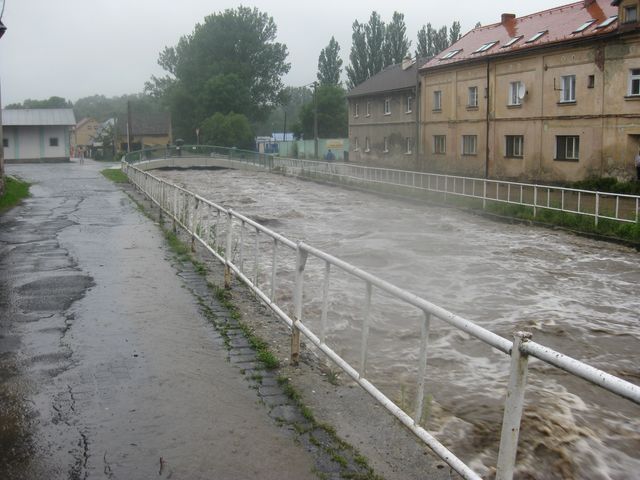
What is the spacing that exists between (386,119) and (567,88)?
20549mm

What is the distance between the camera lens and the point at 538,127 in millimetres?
34531

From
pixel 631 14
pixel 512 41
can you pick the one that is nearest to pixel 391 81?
pixel 512 41

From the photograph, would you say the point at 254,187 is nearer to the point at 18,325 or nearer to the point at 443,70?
the point at 443,70

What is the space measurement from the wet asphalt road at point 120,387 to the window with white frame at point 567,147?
25291 mm

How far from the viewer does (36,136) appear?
6241cm

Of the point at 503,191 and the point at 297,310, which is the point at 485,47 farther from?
the point at 297,310

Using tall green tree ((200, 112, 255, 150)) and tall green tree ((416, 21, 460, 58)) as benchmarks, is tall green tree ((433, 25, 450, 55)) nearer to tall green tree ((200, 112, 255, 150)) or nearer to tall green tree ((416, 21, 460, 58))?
tall green tree ((416, 21, 460, 58))

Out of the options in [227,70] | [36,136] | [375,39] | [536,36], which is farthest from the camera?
[227,70]

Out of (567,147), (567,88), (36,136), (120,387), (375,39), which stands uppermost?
(375,39)

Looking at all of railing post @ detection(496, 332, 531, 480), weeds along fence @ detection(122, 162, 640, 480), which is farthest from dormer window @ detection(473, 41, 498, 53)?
railing post @ detection(496, 332, 531, 480)

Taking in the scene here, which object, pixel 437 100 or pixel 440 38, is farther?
pixel 440 38

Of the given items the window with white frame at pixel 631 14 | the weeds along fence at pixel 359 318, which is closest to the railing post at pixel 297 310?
the weeds along fence at pixel 359 318

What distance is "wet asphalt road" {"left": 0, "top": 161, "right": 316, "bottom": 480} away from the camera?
448cm

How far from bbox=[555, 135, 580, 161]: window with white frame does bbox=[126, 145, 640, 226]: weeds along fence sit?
3.68 m
